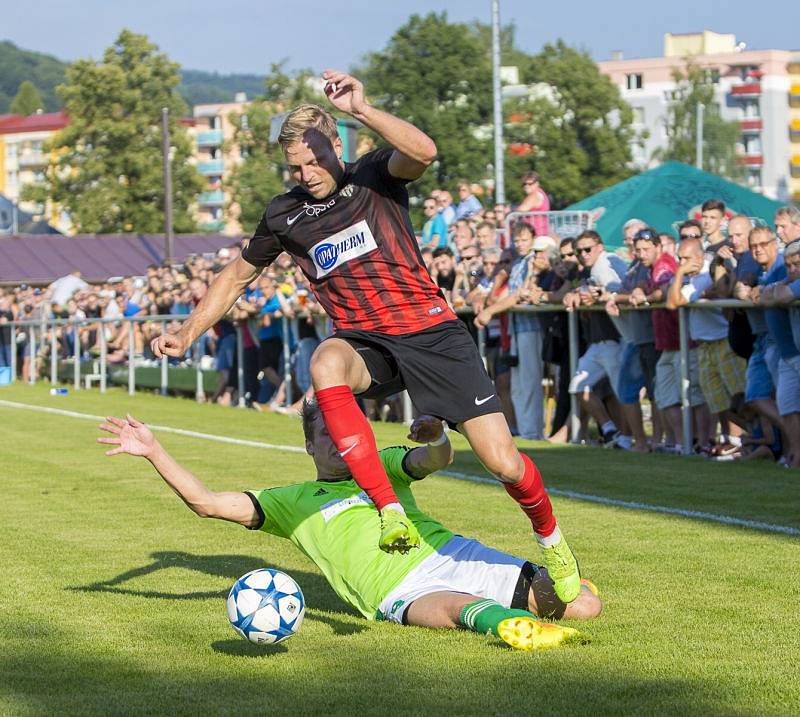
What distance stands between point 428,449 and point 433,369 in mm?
354

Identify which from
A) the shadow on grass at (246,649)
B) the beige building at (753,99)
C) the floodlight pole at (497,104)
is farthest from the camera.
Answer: the beige building at (753,99)

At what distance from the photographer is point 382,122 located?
5.95 meters

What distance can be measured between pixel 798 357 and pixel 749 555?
4572mm

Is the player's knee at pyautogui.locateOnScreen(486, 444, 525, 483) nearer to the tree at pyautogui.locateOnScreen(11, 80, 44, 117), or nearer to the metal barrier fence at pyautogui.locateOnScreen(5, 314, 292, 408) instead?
the metal barrier fence at pyautogui.locateOnScreen(5, 314, 292, 408)

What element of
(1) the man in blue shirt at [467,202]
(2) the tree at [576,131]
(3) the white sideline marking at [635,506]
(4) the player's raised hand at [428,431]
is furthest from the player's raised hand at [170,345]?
(2) the tree at [576,131]

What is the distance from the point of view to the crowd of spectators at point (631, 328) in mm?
12539

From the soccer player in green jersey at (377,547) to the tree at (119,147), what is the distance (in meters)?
75.1

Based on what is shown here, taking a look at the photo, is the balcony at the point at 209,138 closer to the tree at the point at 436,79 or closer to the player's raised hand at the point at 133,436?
the tree at the point at 436,79

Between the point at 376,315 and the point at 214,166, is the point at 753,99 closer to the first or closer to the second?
the point at 214,166

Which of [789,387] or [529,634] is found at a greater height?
[789,387]

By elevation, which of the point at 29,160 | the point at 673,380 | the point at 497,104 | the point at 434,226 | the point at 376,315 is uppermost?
the point at 29,160

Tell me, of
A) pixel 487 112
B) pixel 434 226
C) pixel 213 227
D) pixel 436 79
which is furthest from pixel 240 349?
pixel 213 227

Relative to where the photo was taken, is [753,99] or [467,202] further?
[753,99]

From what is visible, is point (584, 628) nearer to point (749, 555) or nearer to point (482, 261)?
point (749, 555)
